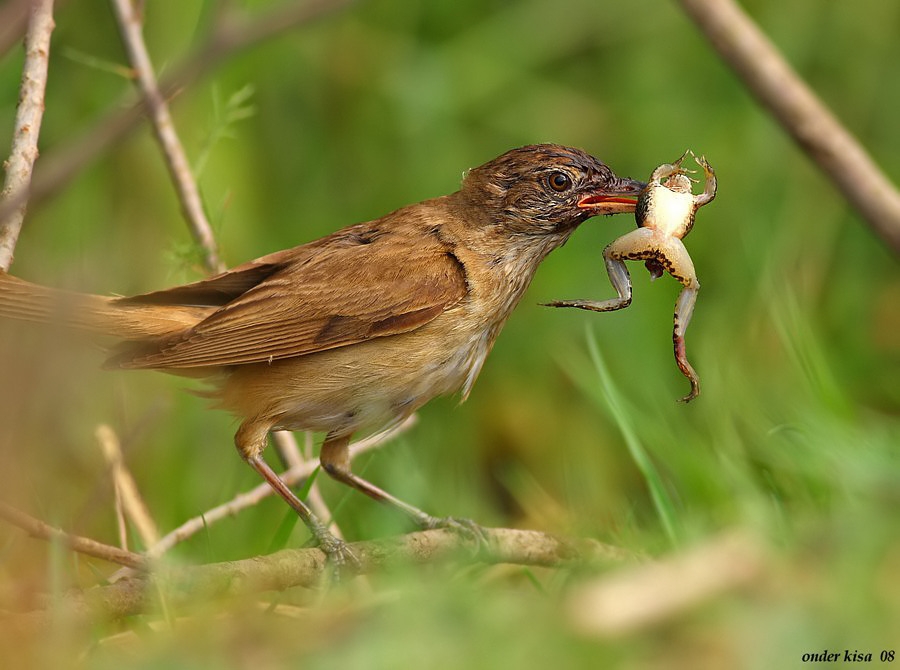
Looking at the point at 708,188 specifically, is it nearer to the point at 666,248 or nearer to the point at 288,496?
the point at 666,248

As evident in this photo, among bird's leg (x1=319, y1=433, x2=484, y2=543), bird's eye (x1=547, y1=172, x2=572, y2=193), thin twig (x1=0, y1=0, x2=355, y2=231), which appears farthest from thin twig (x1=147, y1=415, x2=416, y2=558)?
thin twig (x1=0, y1=0, x2=355, y2=231)

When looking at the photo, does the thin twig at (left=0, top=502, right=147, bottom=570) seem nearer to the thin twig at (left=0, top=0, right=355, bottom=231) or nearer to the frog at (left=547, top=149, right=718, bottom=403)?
the thin twig at (left=0, top=0, right=355, bottom=231)

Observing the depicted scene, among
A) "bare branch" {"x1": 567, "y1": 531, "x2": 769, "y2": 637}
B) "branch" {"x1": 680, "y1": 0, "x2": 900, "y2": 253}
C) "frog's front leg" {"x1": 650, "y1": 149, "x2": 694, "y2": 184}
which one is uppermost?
"frog's front leg" {"x1": 650, "y1": 149, "x2": 694, "y2": 184}

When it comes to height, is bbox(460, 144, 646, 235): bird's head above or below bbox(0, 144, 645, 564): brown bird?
above

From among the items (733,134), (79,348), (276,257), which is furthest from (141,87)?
(733,134)

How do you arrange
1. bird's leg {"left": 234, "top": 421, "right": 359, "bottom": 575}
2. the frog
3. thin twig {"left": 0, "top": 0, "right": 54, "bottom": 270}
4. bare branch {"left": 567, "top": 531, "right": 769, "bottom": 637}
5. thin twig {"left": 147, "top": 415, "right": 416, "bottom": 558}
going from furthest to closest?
1. thin twig {"left": 147, "top": 415, "right": 416, "bottom": 558}
2. bird's leg {"left": 234, "top": 421, "right": 359, "bottom": 575}
3. the frog
4. thin twig {"left": 0, "top": 0, "right": 54, "bottom": 270}
5. bare branch {"left": 567, "top": 531, "right": 769, "bottom": 637}

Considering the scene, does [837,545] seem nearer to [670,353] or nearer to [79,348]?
[79,348]
